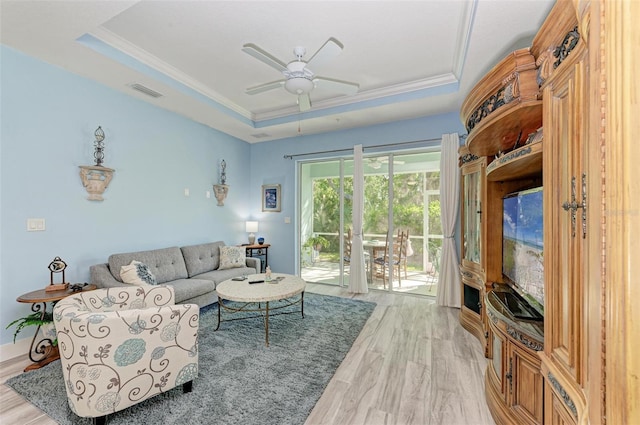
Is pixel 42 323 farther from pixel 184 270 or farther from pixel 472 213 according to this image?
pixel 472 213

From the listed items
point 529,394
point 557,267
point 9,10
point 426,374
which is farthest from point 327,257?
point 9,10

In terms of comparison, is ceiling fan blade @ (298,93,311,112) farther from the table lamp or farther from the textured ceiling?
the table lamp

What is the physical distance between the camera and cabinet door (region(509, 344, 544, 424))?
53.1 inches

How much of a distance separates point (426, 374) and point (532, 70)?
2.24 meters

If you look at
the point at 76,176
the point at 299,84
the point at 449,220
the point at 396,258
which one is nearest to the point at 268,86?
the point at 299,84

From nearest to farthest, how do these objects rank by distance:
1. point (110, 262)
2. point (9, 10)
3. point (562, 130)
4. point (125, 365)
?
point (562, 130), point (125, 365), point (9, 10), point (110, 262)

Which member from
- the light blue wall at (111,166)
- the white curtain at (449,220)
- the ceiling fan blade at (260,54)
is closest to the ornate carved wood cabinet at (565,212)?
the ceiling fan blade at (260,54)

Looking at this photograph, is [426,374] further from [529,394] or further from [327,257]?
[327,257]

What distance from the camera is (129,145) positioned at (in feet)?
11.2

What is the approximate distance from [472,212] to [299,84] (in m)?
2.34

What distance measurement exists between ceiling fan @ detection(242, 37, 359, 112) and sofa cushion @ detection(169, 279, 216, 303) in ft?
7.79

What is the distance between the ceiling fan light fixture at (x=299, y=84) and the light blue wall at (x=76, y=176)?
2330 millimetres

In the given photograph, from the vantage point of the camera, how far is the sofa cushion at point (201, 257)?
383 cm

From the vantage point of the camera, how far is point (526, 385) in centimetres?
143
